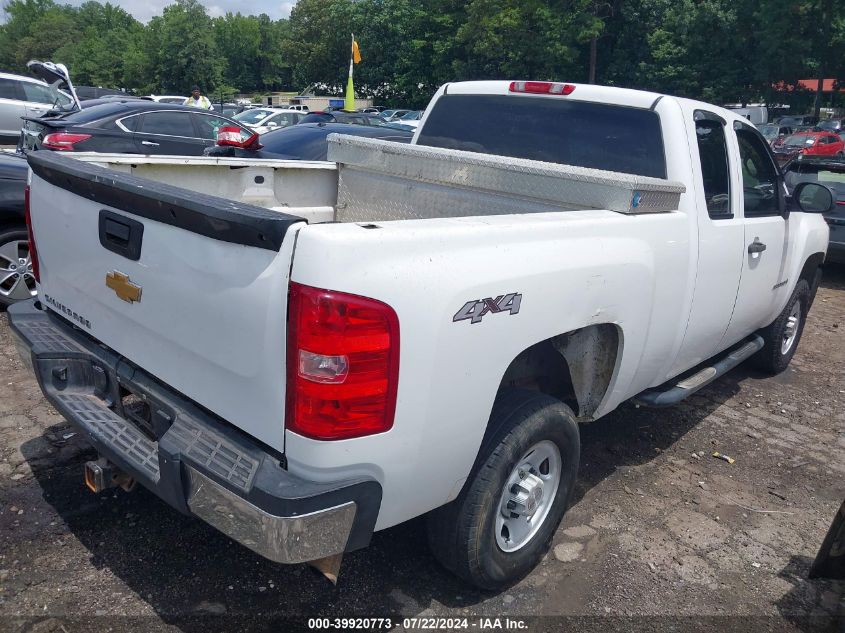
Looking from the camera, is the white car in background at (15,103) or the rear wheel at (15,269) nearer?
the rear wheel at (15,269)

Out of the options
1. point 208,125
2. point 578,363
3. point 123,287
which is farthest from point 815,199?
point 208,125

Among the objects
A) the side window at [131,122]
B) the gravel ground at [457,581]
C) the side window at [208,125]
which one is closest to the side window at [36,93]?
the side window at [208,125]

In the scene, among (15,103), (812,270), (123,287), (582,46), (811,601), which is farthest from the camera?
(582,46)

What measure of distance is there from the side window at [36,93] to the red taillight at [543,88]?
1674 cm

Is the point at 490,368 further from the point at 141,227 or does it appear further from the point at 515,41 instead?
the point at 515,41

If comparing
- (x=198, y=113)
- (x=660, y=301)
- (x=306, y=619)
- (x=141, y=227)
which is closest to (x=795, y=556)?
(x=660, y=301)

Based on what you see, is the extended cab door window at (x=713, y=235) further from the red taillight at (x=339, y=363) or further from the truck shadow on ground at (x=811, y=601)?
the red taillight at (x=339, y=363)

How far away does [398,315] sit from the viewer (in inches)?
84.5

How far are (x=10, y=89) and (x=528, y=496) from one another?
60.7ft

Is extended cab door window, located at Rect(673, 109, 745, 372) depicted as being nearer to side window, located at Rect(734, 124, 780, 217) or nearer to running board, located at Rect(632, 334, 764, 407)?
running board, located at Rect(632, 334, 764, 407)

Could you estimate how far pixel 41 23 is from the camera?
341ft

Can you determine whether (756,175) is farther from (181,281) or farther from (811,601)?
(181,281)

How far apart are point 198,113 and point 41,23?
113m

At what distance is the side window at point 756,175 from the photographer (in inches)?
175
